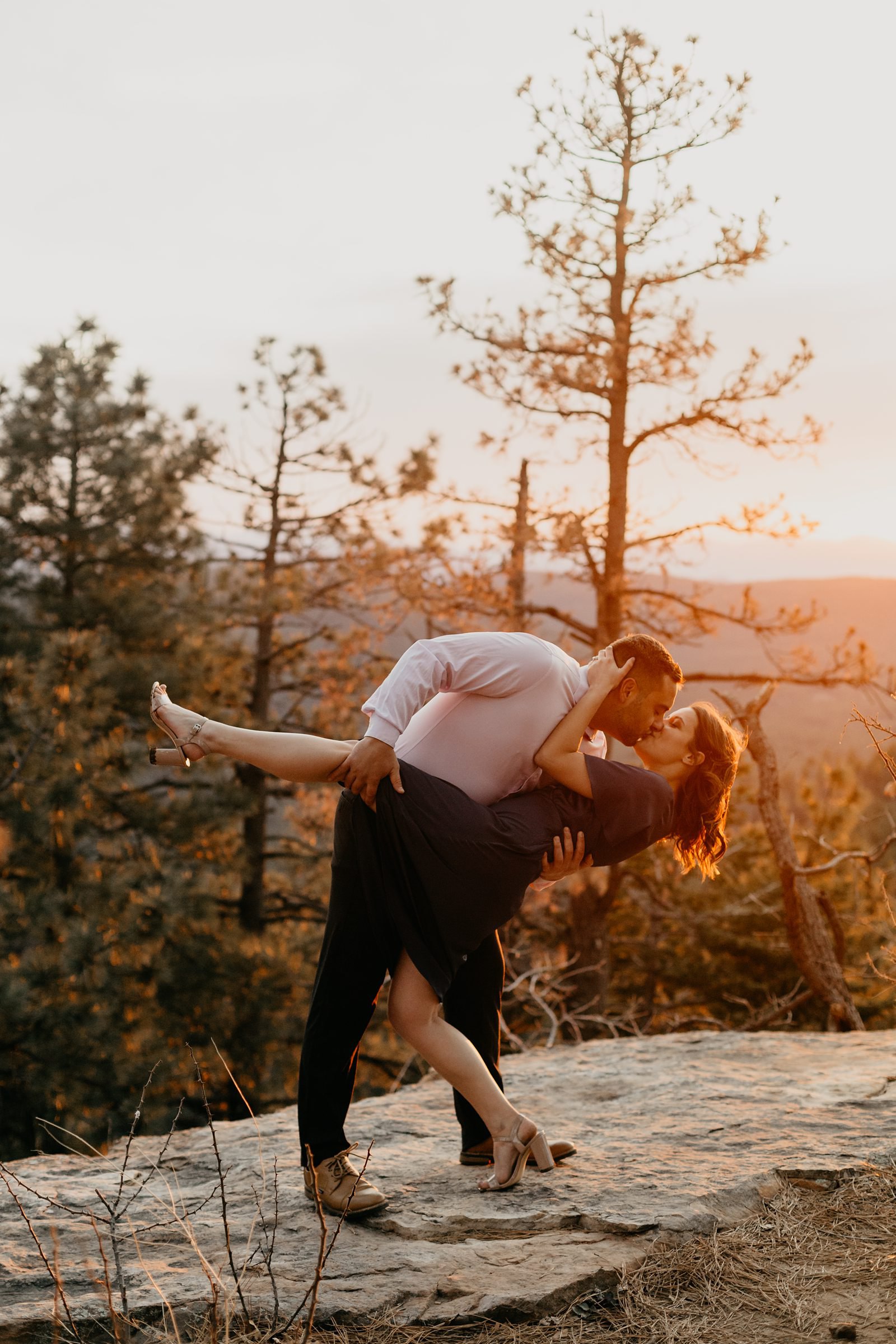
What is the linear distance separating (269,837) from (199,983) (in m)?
2.83

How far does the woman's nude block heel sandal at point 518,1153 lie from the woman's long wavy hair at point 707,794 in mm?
861

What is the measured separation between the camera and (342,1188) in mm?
2811

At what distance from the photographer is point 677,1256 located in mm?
2512

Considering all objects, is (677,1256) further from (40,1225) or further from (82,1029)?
(82,1029)

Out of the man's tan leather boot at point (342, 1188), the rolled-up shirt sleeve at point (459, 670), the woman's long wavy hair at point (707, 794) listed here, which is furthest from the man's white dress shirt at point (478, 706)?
the man's tan leather boot at point (342, 1188)

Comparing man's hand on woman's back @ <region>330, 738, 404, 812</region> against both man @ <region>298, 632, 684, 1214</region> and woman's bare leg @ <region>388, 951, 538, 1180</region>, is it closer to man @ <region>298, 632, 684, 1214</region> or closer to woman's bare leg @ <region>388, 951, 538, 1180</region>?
man @ <region>298, 632, 684, 1214</region>

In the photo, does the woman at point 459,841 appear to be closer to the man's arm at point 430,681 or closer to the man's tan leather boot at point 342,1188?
the man's arm at point 430,681

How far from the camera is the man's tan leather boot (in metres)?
2.77

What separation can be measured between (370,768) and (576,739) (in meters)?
0.56

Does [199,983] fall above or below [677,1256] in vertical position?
below

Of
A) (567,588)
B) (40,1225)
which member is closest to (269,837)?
(567,588)

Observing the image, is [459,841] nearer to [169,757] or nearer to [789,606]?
[169,757]

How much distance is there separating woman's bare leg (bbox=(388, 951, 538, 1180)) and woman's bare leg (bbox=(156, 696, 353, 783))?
0.54 metres

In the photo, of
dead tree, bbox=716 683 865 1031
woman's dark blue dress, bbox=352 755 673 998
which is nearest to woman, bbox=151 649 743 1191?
woman's dark blue dress, bbox=352 755 673 998
